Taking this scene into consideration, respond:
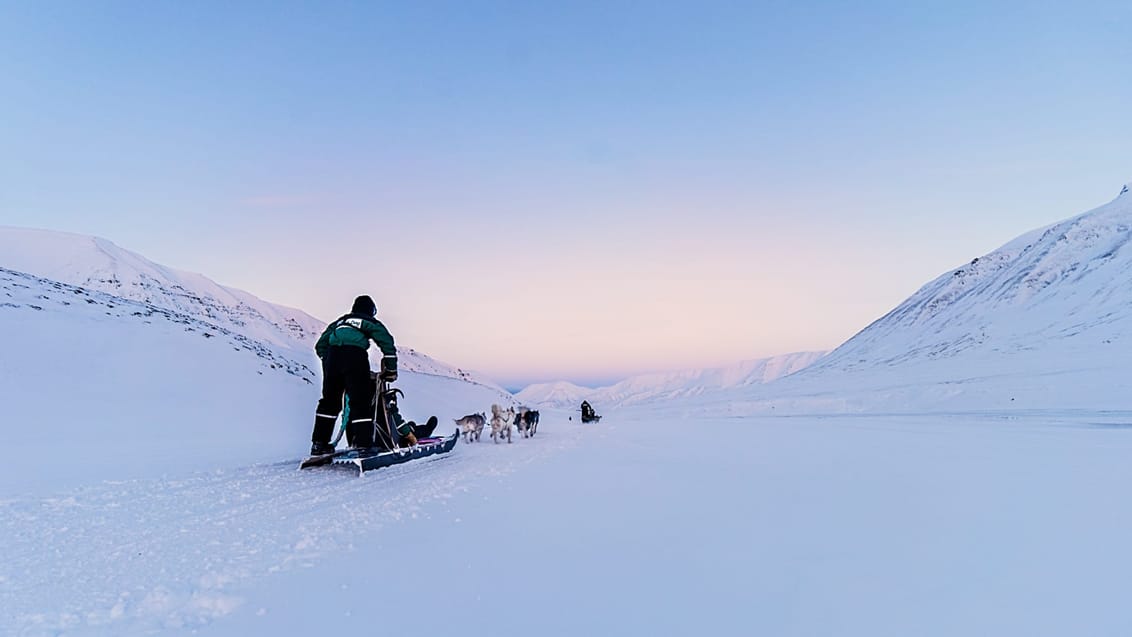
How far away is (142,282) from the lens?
122ft

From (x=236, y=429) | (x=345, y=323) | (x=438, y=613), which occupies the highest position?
(x=345, y=323)

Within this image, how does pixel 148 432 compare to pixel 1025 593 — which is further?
pixel 148 432

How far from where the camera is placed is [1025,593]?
2.58m

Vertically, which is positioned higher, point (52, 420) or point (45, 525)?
point (52, 420)

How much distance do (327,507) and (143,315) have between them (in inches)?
541

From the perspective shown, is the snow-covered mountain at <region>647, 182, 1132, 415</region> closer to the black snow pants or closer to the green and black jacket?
the green and black jacket

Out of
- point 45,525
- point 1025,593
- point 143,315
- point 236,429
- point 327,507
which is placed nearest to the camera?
point 1025,593

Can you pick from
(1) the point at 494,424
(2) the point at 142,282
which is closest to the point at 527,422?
(1) the point at 494,424

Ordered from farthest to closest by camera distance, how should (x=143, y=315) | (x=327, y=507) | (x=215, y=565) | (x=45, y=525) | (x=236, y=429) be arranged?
(x=143, y=315)
(x=236, y=429)
(x=327, y=507)
(x=45, y=525)
(x=215, y=565)

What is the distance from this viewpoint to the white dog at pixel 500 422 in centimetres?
1128

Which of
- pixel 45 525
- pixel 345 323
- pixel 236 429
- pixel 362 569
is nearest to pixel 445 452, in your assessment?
pixel 345 323

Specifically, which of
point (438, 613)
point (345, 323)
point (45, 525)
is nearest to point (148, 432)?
point (345, 323)

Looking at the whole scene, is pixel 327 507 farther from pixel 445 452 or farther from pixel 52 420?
pixel 52 420

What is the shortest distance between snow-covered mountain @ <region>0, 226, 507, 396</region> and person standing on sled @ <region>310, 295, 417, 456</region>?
77.6 feet
